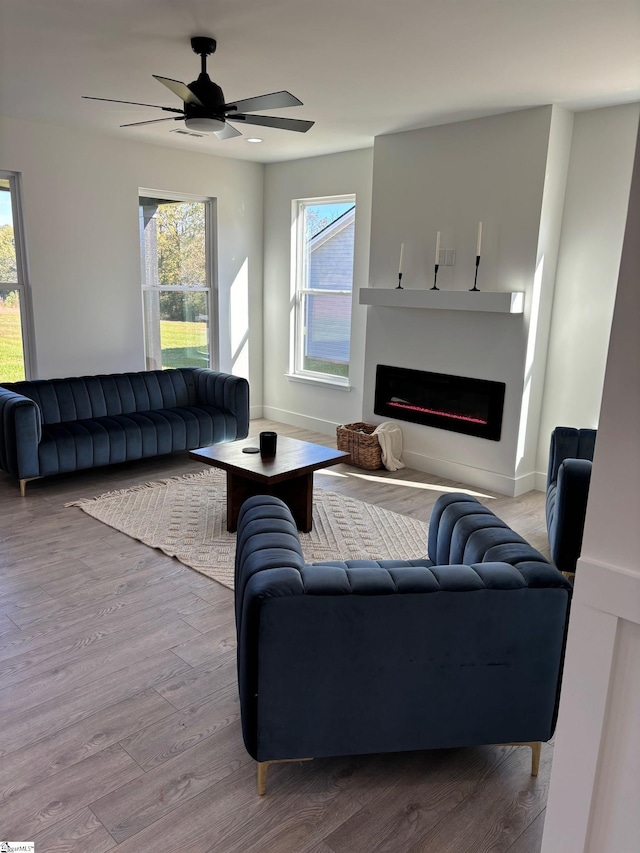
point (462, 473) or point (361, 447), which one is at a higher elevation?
point (361, 447)

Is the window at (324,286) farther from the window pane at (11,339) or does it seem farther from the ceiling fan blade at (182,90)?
the ceiling fan blade at (182,90)

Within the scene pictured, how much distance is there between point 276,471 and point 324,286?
10.6 feet

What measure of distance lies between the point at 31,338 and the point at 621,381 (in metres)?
5.12

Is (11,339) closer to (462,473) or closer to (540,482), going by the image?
(462,473)

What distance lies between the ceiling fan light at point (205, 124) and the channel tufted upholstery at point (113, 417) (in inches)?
88.2

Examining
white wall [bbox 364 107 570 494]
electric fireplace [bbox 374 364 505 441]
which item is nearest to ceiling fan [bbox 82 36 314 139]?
white wall [bbox 364 107 570 494]

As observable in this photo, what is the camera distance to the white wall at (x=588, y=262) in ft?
13.8

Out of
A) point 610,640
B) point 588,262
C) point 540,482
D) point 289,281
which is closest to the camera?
point 610,640

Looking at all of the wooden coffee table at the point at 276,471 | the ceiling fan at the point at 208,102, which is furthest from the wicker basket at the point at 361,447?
the ceiling fan at the point at 208,102

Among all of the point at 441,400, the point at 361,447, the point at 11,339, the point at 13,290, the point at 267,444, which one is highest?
the point at 13,290

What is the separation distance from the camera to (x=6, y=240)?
5066mm

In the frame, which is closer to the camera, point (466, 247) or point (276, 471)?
point (276, 471)

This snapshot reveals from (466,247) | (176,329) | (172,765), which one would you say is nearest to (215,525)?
(172,765)

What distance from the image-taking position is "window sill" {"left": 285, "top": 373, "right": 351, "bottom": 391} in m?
6.30
